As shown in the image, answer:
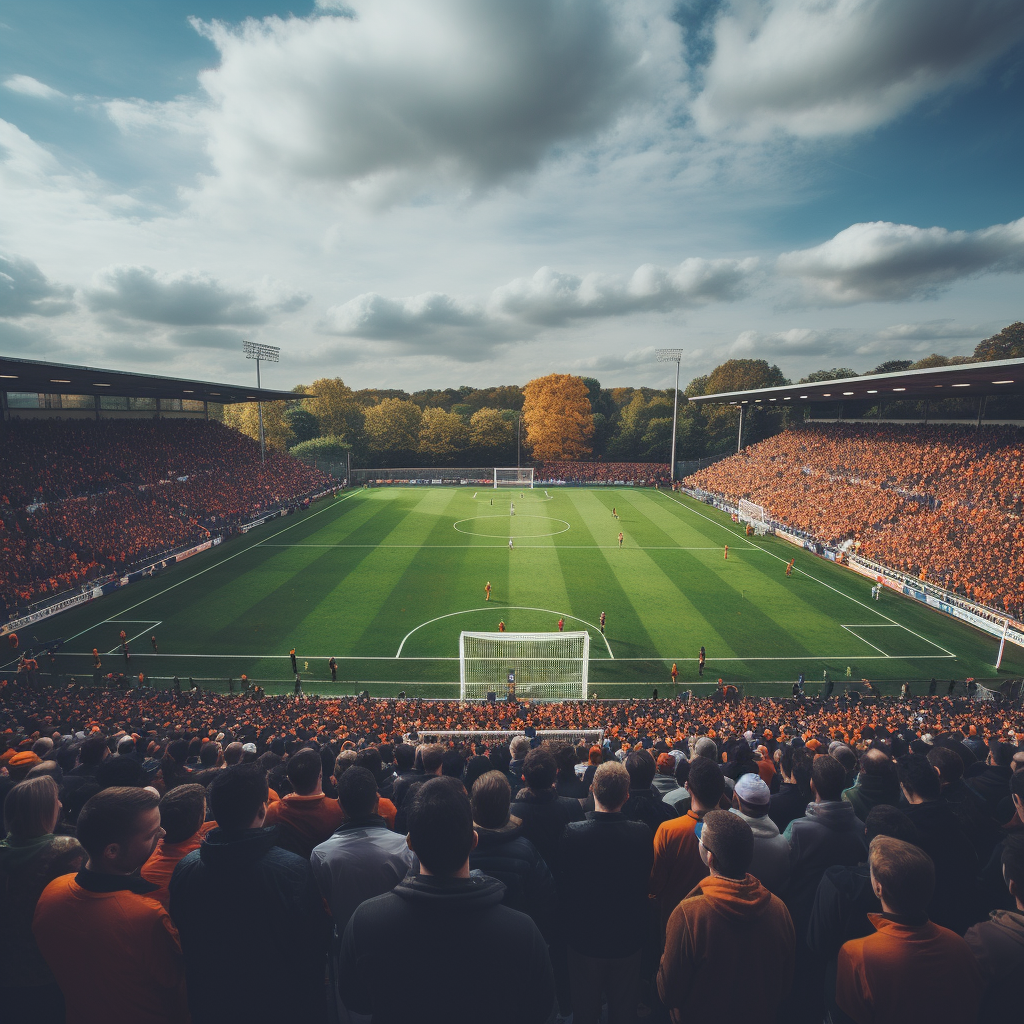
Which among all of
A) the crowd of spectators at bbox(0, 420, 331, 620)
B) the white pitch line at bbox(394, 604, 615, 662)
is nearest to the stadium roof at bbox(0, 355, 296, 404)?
the crowd of spectators at bbox(0, 420, 331, 620)

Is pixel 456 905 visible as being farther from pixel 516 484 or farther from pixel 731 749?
pixel 516 484

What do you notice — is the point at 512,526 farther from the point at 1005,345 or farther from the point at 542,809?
the point at 1005,345

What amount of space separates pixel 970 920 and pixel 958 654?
23113 mm

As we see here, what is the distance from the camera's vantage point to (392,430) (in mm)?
77500

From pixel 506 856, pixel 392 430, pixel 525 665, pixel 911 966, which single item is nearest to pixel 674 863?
pixel 506 856

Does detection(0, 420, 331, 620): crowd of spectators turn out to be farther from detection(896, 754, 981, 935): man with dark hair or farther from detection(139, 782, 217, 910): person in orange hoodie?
detection(896, 754, 981, 935): man with dark hair

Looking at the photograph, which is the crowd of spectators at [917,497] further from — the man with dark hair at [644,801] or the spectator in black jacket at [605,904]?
the spectator in black jacket at [605,904]

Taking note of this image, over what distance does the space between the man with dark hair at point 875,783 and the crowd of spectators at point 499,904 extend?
2 centimetres

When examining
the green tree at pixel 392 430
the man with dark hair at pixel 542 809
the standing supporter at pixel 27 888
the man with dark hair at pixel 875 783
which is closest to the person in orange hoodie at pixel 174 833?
the standing supporter at pixel 27 888

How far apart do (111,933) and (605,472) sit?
70.9 m

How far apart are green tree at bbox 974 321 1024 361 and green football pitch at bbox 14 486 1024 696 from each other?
166 feet

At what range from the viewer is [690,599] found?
28438 mm

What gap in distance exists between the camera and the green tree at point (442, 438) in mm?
76875

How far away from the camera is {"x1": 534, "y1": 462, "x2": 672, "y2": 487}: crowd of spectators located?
227 ft
